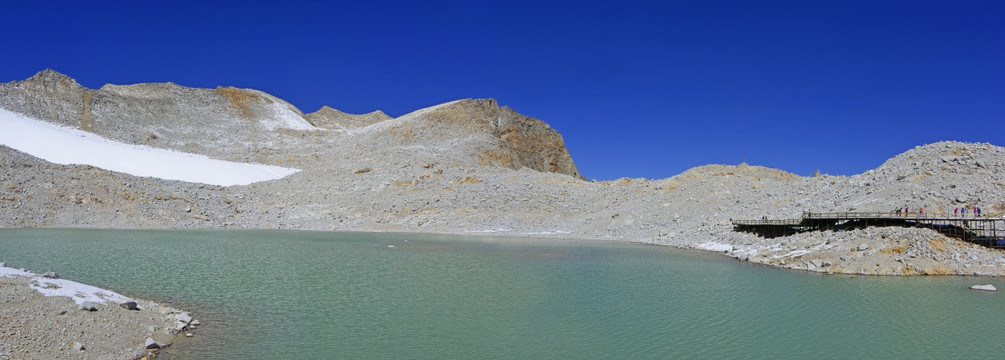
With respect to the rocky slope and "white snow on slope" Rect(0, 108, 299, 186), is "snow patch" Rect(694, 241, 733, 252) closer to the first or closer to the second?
the rocky slope

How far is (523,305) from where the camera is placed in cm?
2100

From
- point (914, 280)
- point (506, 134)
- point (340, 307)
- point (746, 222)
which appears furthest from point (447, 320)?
point (506, 134)

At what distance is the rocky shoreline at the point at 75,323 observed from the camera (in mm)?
12078

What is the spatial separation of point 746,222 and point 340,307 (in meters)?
34.4

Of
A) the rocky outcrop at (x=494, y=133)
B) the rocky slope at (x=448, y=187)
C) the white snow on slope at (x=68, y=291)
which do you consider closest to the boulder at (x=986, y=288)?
the rocky slope at (x=448, y=187)

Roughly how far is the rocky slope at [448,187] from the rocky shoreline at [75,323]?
3025 cm

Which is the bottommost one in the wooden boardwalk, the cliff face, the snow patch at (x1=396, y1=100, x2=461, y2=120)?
the wooden boardwalk

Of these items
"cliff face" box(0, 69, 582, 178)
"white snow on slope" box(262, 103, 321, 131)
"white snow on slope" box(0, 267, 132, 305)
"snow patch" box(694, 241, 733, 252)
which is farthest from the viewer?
"white snow on slope" box(262, 103, 321, 131)

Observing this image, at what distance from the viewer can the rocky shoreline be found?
39.6 ft

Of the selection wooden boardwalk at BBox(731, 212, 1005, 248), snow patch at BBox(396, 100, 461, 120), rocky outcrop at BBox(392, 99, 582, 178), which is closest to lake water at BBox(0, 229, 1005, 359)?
wooden boardwalk at BBox(731, 212, 1005, 248)

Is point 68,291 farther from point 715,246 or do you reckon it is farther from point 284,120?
point 284,120

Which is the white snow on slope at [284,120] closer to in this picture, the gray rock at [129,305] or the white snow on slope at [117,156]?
the white snow on slope at [117,156]

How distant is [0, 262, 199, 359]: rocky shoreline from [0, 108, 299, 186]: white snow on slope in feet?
203

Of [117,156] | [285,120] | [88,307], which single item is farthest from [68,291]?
[285,120]
